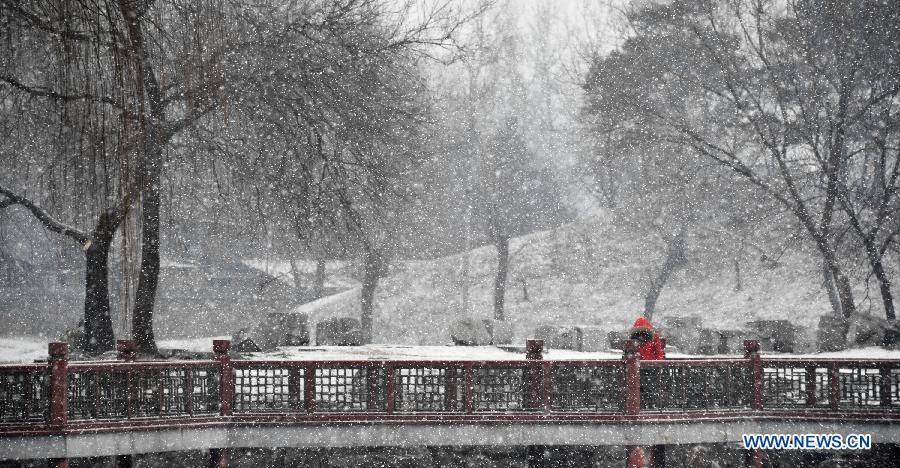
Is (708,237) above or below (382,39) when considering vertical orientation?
below

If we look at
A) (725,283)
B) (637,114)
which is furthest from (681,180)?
(725,283)

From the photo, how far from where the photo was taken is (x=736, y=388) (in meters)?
13.7

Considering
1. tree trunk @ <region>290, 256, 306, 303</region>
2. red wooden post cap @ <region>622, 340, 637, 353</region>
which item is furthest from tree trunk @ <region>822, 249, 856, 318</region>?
tree trunk @ <region>290, 256, 306, 303</region>

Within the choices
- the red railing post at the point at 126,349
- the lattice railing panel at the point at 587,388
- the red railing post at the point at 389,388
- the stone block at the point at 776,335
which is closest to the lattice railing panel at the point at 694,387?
the lattice railing panel at the point at 587,388

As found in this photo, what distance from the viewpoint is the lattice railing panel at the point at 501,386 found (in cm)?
1273

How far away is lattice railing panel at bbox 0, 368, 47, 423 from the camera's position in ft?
36.7

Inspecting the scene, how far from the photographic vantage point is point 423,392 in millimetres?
12797

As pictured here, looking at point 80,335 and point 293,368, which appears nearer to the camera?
point 293,368

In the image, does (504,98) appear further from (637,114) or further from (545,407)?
(545,407)

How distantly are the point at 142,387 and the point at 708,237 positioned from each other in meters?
32.6

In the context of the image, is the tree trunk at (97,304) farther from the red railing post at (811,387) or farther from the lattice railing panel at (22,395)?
the red railing post at (811,387)

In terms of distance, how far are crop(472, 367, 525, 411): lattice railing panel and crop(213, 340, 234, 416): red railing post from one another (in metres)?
3.63

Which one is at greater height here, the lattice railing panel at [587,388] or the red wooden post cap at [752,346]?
the red wooden post cap at [752,346]

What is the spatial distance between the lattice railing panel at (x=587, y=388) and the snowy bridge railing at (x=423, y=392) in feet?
0.05
